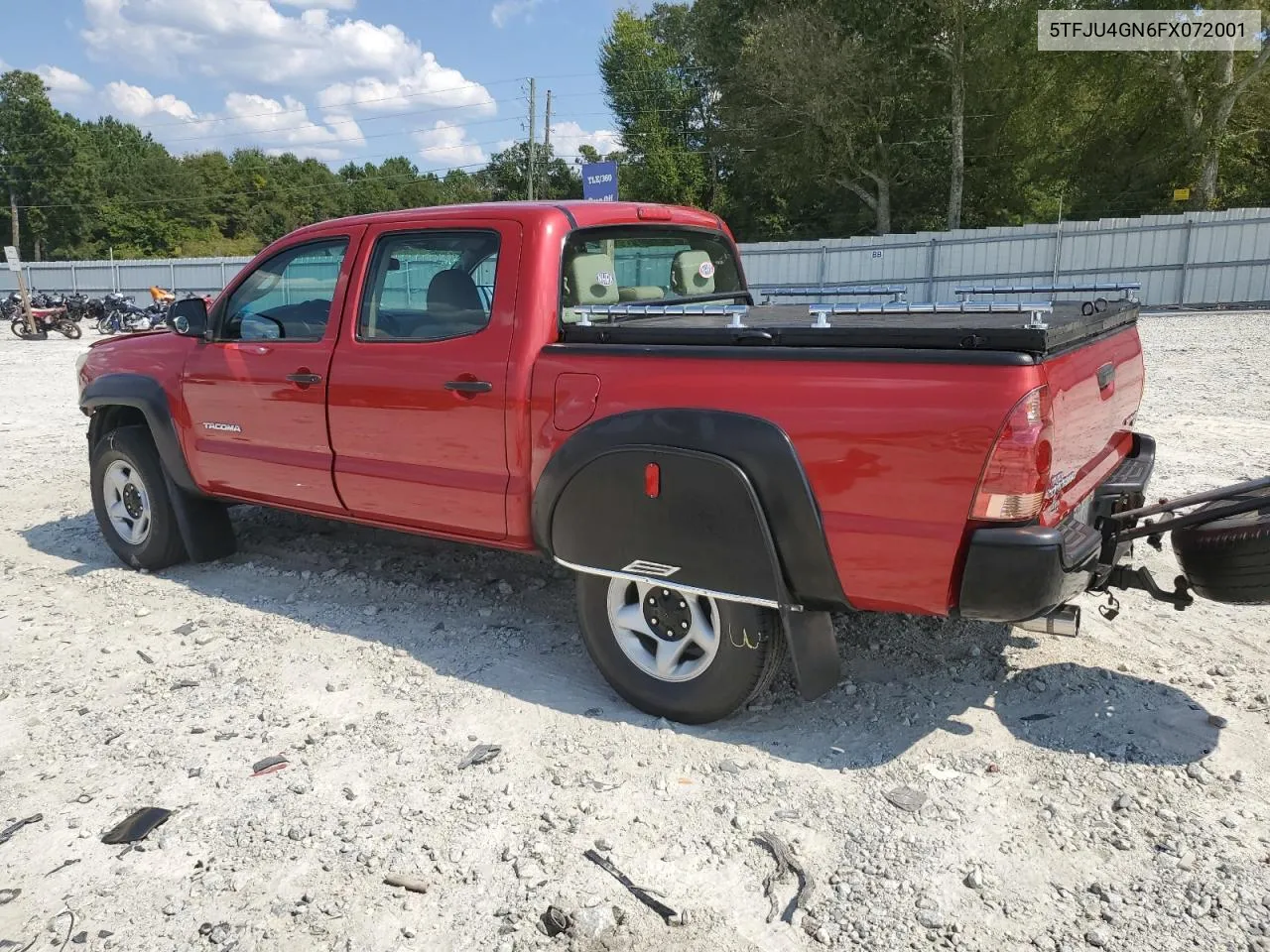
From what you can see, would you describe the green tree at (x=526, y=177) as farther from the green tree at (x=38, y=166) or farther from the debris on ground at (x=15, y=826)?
the debris on ground at (x=15, y=826)

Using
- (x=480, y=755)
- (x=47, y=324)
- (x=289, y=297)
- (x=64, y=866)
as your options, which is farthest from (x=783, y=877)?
(x=47, y=324)

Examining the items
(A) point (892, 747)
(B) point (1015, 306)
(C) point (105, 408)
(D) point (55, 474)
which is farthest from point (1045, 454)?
(D) point (55, 474)

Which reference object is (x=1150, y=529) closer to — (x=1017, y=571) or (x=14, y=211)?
(x=1017, y=571)

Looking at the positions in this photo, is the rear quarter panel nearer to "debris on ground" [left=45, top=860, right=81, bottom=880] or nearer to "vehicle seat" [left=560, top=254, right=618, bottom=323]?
"vehicle seat" [left=560, top=254, right=618, bottom=323]

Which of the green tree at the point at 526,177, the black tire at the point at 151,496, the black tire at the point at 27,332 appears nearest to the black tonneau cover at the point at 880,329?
the black tire at the point at 151,496

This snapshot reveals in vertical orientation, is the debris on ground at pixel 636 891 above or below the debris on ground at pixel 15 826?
above

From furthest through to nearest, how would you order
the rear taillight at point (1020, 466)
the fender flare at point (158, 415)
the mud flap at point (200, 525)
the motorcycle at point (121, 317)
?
the motorcycle at point (121, 317) → the mud flap at point (200, 525) → the fender flare at point (158, 415) → the rear taillight at point (1020, 466)

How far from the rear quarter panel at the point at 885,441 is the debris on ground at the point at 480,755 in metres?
1.42

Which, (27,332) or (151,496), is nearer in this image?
(151,496)

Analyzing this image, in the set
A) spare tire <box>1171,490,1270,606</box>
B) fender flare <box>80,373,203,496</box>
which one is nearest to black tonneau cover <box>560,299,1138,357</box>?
spare tire <box>1171,490,1270,606</box>

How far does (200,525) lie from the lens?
538 centimetres

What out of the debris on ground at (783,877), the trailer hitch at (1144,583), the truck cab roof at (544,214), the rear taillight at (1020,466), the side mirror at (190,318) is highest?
the truck cab roof at (544,214)

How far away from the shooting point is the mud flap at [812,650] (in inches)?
126

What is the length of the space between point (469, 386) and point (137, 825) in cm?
194
